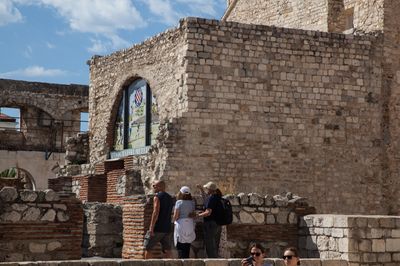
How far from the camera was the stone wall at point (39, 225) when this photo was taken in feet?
34.2

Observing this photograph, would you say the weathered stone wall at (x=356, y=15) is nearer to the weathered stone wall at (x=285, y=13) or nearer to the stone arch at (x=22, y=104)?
the weathered stone wall at (x=285, y=13)

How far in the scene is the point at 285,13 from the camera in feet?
73.0

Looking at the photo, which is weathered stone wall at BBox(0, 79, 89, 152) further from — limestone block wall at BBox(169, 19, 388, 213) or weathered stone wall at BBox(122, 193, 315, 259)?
weathered stone wall at BBox(122, 193, 315, 259)

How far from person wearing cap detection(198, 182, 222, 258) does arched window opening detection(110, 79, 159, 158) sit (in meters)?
8.00

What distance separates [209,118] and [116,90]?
4875 mm

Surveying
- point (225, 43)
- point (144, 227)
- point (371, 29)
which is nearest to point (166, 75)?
point (225, 43)

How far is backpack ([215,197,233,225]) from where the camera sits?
11062 mm

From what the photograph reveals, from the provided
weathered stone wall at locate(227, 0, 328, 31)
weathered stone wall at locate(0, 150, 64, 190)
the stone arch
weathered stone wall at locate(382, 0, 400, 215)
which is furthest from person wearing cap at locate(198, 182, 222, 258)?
the stone arch

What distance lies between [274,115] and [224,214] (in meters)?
7.13

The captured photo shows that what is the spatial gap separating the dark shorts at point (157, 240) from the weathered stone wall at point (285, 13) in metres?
11.1

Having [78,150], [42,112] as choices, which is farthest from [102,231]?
[42,112]

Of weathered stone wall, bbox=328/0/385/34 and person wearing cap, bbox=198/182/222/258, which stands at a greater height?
weathered stone wall, bbox=328/0/385/34

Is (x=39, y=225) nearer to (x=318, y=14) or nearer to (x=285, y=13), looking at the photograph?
(x=318, y=14)

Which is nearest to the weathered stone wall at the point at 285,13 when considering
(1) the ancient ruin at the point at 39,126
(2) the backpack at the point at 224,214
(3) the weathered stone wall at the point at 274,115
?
(3) the weathered stone wall at the point at 274,115
